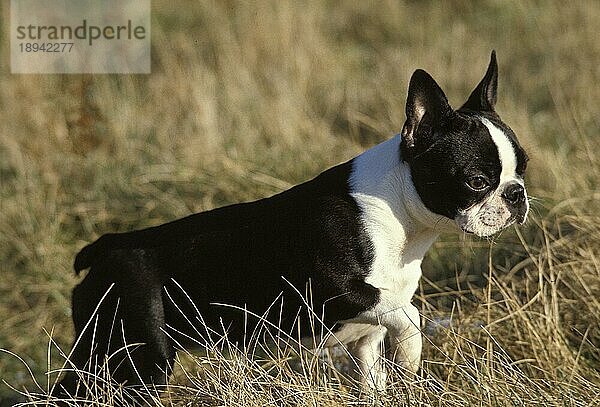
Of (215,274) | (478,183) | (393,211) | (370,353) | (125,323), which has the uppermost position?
(478,183)

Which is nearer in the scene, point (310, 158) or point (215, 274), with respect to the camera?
point (215, 274)

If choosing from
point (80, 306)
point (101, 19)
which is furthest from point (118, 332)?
point (101, 19)

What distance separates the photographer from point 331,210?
11.9 feet

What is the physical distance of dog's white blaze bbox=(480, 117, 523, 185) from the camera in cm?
347

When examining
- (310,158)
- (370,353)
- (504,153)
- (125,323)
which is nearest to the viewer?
(504,153)

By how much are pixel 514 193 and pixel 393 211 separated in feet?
1.32

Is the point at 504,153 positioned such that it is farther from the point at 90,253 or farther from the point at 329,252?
the point at 90,253

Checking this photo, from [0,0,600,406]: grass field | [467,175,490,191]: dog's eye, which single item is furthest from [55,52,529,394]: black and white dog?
[0,0,600,406]: grass field

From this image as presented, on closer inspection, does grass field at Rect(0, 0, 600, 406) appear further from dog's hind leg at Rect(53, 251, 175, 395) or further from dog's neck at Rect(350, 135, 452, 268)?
dog's neck at Rect(350, 135, 452, 268)

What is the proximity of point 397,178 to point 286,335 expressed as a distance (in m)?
0.64

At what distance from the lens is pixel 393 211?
3.61 meters

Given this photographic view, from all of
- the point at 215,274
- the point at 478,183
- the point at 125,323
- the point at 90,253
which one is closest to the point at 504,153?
the point at 478,183

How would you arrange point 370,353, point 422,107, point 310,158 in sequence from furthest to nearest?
point 310,158, point 370,353, point 422,107

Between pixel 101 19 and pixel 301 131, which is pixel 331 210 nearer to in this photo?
pixel 301 131
